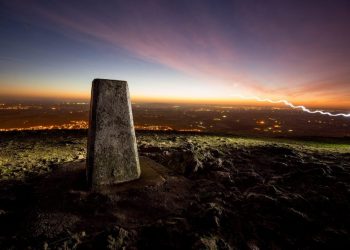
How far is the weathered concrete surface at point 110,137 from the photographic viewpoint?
15.2ft

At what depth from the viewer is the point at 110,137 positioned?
15.7 ft

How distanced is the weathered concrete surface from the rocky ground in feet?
1.54

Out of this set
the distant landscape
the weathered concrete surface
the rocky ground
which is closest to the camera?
the rocky ground

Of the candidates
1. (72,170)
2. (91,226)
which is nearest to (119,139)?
(72,170)

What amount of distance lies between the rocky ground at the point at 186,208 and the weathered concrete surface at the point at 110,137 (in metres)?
0.47

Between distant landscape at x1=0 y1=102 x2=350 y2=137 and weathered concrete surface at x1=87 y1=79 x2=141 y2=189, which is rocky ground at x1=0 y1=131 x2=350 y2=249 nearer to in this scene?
weathered concrete surface at x1=87 y1=79 x2=141 y2=189

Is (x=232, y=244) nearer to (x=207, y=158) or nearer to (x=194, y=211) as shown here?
(x=194, y=211)

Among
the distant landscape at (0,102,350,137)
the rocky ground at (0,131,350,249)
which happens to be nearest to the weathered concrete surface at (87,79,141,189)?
the rocky ground at (0,131,350,249)

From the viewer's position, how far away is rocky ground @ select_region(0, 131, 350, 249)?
122 inches

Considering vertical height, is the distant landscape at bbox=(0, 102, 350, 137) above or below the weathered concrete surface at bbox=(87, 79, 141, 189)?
below

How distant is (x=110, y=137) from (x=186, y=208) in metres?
2.10

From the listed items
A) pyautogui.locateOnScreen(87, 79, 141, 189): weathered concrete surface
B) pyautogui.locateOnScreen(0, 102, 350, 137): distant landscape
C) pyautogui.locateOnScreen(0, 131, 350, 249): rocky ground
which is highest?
pyautogui.locateOnScreen(87, 79, 141, 189): weathered concrete surface

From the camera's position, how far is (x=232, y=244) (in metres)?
3.07

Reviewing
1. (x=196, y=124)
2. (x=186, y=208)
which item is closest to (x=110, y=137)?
(x=186, y=208)
